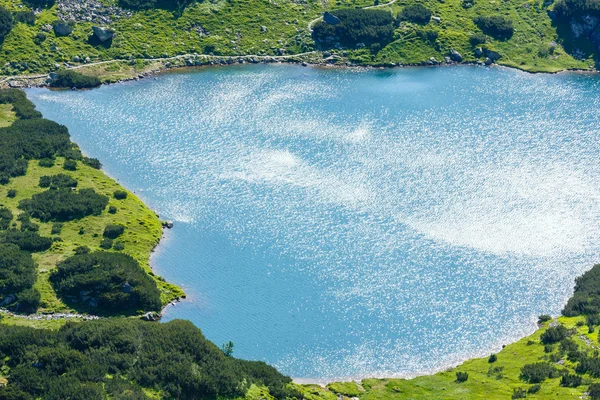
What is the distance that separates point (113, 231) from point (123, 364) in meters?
41.1

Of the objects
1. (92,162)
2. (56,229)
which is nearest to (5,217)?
(56,229)

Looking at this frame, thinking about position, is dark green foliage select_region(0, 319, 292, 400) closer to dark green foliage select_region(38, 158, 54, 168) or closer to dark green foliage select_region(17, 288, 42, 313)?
dark green foliage select_region(17, 288, 42, 313)

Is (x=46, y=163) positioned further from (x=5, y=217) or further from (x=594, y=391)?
(x=594, y=391)

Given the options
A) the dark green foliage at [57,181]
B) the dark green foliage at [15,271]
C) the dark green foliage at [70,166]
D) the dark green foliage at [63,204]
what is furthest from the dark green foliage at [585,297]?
the dark green foliage at [70,166]

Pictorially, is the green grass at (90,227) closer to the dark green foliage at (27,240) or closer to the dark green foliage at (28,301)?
the dark green foliage at (28,301)

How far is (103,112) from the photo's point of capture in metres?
196

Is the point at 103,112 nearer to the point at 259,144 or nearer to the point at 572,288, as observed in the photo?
the point at 259,144

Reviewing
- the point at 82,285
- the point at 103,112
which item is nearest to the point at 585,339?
the point at 82,285

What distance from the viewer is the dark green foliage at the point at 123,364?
323 ft

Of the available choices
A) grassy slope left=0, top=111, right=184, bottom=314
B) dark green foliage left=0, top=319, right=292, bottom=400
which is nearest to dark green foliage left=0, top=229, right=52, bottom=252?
grassy slope left=0, top=111, right=184, bottom=314

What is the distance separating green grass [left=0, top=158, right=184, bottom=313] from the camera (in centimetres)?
13100

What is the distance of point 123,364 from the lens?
4141 inches

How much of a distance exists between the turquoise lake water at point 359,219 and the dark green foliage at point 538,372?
11.5m

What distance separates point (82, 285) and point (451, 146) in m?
84.0
